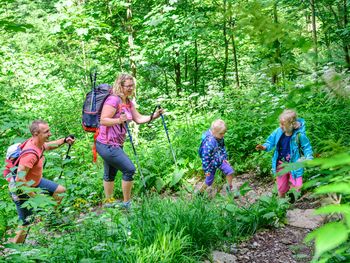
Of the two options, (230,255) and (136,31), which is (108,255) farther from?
(136,31)

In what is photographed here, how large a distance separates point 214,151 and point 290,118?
4.26ft

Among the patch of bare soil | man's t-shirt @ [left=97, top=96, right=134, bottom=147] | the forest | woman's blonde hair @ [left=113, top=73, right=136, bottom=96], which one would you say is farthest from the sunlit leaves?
woman's blonde hair @ [left=113, top=73, right=136, bottom=96]

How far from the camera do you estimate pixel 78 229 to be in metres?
4.26

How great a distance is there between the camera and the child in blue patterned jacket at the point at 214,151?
5.62 meters

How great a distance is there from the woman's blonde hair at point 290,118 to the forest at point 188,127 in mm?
461

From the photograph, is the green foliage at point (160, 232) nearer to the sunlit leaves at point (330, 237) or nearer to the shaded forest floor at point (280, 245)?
the shaded forest floor at point (280, 245)

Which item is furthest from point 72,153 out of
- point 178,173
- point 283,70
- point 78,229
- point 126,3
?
point 283,70

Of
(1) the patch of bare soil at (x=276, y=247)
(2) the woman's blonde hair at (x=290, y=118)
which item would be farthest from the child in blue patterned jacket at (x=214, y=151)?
(1) the patch of bare soil at (x=276, y=247)

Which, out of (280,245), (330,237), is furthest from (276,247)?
(330,237)

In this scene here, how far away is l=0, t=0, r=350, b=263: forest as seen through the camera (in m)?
1.38

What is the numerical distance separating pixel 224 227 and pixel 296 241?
75cm

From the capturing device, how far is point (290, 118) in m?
4.80

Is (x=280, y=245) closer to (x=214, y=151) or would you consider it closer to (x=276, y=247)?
(x=276, y=247)

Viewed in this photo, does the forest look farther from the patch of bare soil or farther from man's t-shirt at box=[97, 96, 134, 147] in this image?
man's t-shirt at box=[97, 96, 134, 147]
